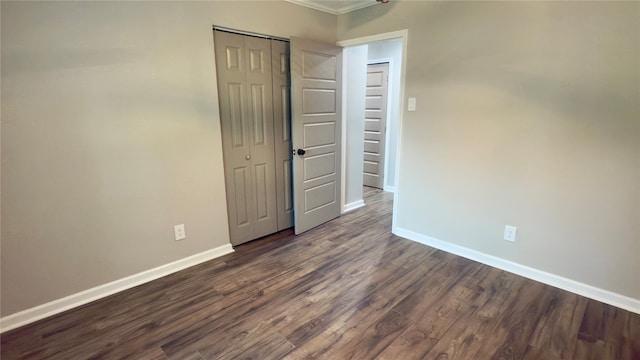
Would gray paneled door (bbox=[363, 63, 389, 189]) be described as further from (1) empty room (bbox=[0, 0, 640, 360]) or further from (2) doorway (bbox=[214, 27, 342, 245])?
(1) empty room (bbox=[0, 0, 640, 360])

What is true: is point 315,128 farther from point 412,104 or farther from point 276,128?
point 412,104

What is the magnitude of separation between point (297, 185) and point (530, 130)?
6.93 ft

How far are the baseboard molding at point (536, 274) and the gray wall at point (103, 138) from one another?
7.04 feet

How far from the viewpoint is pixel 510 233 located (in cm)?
273

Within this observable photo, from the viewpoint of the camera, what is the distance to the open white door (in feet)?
10.6

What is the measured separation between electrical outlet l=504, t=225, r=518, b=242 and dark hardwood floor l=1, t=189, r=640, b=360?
0.32 meters

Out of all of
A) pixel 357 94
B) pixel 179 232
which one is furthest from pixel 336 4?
pixel 179 232

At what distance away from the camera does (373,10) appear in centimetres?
325

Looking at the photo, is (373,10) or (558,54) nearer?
(558,54)

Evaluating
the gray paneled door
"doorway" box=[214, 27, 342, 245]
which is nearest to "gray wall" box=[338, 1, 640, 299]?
"doorway" box=[214, 27, 342, 245]

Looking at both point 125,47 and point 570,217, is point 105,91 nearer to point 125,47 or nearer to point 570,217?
point 125,47

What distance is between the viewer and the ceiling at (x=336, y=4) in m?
3.23

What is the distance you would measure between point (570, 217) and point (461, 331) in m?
1.24

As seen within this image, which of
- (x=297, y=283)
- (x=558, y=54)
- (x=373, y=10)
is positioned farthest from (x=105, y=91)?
(x=558, y=54)
